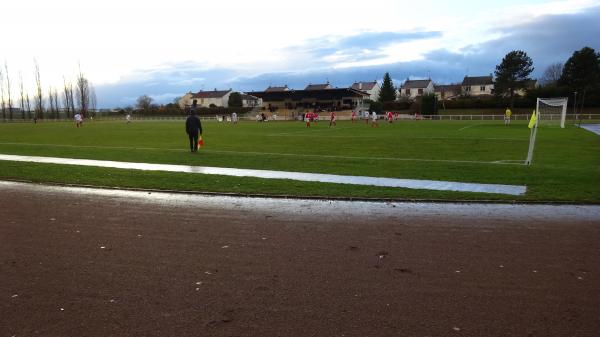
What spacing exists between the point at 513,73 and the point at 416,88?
1936 inches

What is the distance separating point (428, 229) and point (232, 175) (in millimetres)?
6958

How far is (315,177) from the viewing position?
12516 mm

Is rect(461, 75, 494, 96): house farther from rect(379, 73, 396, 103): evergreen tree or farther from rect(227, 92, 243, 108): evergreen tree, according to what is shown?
rect(227, 92, 243, 108): evergreen tree

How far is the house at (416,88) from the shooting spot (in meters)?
127

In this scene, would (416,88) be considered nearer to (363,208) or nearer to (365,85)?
(365,85)

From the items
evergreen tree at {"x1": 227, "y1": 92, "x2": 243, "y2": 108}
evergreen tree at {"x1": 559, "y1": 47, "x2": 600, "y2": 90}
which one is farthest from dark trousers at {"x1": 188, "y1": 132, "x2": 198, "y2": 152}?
evergreen tree at {"x1": 227, "y1": 92, "x2": 243, "y2": 108}

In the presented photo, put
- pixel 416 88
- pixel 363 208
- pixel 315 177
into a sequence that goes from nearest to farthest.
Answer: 1. pixel 363 208
2. pixel 315 177
3. pixel 416 88

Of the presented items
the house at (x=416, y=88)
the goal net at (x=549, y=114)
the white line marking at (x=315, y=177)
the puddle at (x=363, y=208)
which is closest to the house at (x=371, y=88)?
the house at (x=416, y=88)

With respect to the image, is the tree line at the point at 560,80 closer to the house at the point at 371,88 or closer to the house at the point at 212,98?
the house at the point at 371,88

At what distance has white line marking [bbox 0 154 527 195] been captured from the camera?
1064cm

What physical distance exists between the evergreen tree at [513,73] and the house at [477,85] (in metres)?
40.5

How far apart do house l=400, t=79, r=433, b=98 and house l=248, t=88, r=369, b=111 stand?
30420 mm

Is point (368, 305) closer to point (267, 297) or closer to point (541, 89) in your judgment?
point (267, 297)

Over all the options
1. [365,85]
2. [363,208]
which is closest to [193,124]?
[363,208]
